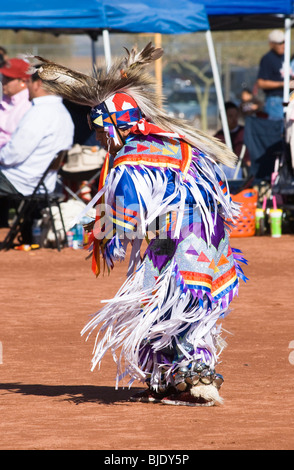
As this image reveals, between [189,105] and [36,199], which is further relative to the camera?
[189,105]

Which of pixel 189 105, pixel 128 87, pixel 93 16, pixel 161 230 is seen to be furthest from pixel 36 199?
pixel 189 105

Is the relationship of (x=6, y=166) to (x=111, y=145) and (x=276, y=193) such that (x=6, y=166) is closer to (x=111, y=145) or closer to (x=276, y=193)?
(x=276, y=193)

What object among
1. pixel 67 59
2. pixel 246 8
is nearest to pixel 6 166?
pixel 246 8

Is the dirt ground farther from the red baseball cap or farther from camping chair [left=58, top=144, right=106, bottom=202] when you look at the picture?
camping chair [left=58, top=144, right=106, bottom=202]

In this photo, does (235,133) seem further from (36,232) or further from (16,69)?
(36,232)

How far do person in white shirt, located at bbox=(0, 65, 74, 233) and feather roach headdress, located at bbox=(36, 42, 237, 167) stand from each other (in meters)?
5.94

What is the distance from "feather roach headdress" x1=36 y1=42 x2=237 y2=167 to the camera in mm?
4816

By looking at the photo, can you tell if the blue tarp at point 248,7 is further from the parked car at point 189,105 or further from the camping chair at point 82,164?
the parked car at point 189,105

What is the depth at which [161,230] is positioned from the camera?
477 cm

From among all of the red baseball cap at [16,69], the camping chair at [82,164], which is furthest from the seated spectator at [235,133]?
the red baseball cap at [16,69]

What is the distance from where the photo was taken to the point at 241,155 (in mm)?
13414

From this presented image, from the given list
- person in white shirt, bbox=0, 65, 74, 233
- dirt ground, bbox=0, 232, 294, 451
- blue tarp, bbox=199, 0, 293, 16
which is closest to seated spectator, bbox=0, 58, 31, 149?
person in white shirt, bbox=0, 65, 74, 233

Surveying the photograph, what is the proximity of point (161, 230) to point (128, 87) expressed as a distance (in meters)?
0.74

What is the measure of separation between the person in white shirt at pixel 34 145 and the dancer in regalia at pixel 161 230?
19.6 ft
